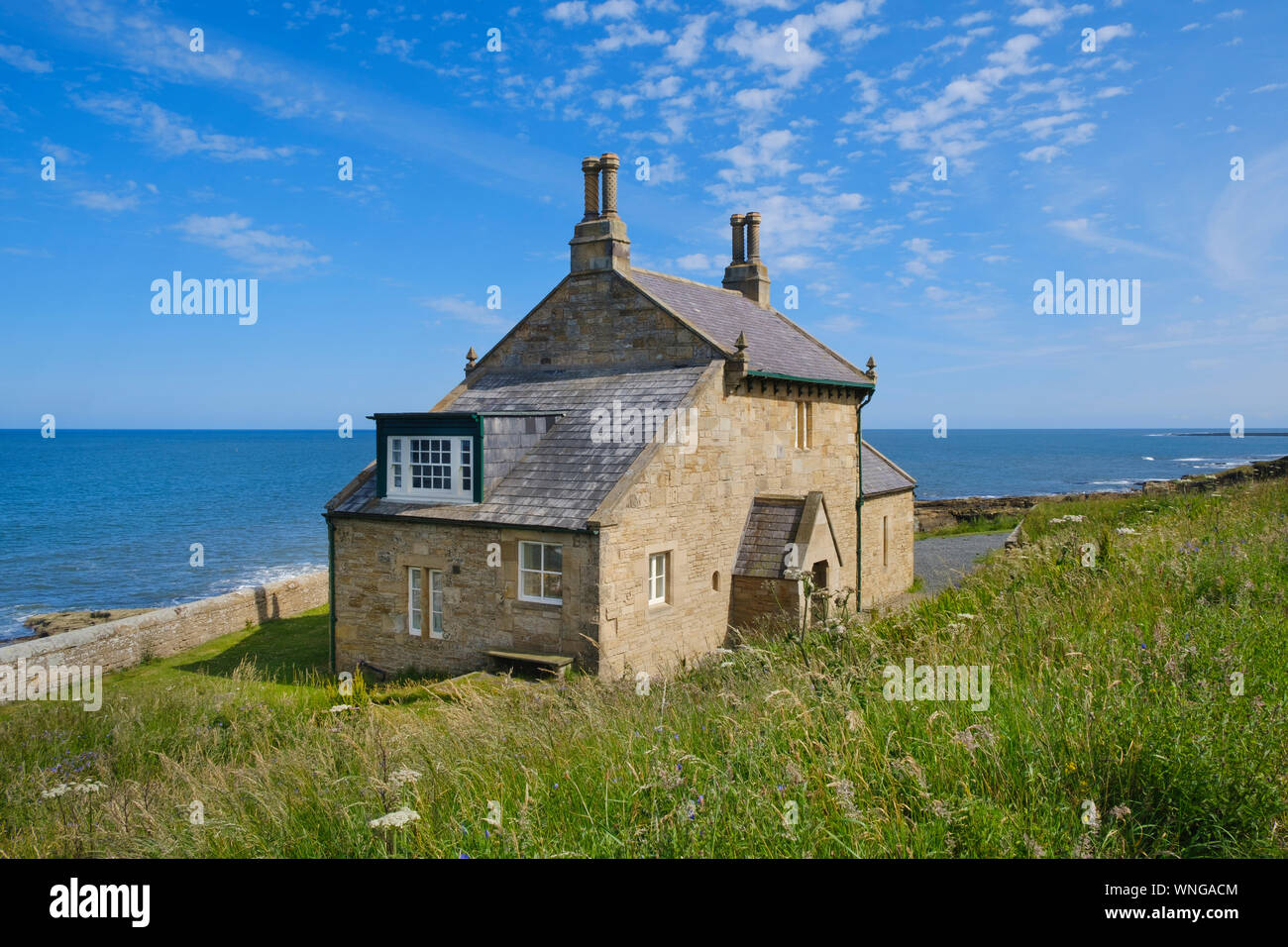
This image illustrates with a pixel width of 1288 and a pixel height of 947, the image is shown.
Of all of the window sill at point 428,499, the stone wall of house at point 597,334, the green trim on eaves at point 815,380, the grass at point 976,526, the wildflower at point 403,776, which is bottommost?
the grass at point 976,526

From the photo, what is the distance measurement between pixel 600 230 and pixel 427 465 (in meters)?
7.24

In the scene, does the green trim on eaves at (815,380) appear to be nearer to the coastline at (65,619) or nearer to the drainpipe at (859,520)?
the drainpipe at (859,520)

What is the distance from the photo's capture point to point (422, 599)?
55.0 ft

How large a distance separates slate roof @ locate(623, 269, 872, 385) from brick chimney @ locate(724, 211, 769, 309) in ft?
2.28

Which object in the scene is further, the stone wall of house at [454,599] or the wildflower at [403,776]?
the stone wall of house at [454,599]

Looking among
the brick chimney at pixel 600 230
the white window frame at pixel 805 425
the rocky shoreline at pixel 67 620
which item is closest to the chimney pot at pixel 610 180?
the brick chimney at pixel 600 230

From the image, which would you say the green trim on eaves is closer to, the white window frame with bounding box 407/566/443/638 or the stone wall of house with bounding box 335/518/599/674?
the stone wall of house with bounding box 335/518/599/674

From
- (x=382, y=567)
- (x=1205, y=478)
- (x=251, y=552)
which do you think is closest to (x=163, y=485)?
(x=251, y=552)

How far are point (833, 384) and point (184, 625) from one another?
20.5 m

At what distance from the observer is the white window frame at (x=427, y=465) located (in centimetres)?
1669

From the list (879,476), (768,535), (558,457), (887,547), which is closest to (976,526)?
(887,547)

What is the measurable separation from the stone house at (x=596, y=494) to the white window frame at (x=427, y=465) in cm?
4

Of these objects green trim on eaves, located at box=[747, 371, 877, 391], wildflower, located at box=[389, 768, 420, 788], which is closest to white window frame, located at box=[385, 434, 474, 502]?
green trim on eaves, located at box=[747, 371, 877, 391]

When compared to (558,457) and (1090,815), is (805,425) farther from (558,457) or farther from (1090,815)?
(1090,815)
